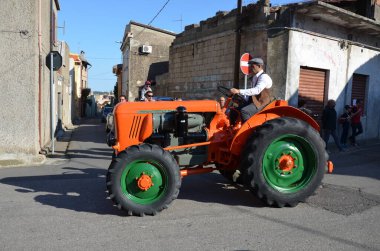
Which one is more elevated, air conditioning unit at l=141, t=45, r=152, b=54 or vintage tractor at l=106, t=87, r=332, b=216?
air conditioning unit at l=141, t=45, r=152, b=54

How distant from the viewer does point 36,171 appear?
761 cm

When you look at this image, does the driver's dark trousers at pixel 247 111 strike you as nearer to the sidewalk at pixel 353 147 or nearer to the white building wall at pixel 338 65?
the white building wall at pixel 338 65

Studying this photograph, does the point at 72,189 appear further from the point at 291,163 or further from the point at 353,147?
the point at 353,147

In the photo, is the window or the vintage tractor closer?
the vintage tractor

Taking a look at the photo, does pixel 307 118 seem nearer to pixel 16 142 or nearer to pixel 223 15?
pixel 16 142

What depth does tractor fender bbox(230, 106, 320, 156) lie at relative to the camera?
5043 mm

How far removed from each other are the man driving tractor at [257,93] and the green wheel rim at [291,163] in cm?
57

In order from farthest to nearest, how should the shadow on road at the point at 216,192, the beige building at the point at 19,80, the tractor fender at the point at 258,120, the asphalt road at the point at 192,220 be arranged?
the beige building at the point at 19,80
the shadow on road at the point at 216,192
the tractor fender at the point at 258,120
the asphalt road at the point at 192,220

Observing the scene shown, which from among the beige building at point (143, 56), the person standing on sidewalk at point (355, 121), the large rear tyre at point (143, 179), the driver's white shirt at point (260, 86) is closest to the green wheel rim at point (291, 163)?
the driver's white shirt at point (260, 86)

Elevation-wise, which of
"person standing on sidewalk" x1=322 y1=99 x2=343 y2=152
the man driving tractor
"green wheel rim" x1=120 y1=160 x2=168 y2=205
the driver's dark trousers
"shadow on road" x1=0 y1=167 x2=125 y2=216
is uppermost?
the man driving tractor

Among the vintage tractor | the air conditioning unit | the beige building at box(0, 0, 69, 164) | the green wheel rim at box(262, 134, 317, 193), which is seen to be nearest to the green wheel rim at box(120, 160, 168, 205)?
the vintage tractor

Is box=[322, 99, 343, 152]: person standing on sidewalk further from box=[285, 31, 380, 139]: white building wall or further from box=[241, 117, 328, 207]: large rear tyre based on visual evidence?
box=[241, 117, 328, 207]: large rear tyre

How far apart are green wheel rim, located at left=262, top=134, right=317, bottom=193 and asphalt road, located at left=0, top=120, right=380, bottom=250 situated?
1.13ft

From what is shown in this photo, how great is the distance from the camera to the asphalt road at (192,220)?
388cm
